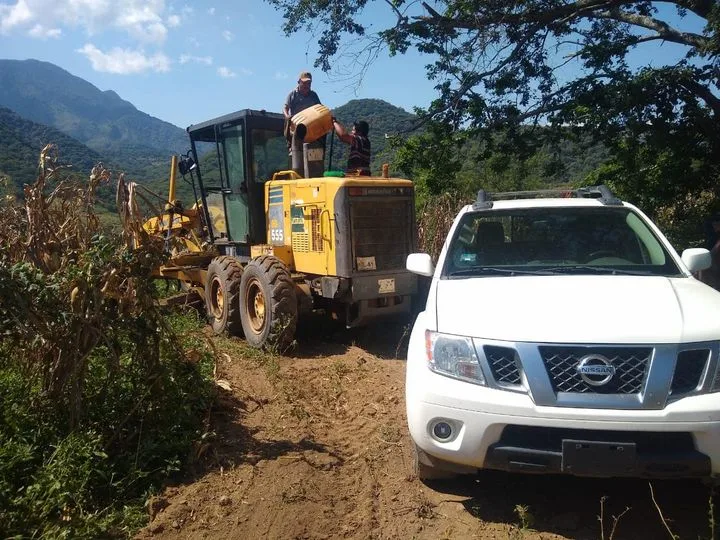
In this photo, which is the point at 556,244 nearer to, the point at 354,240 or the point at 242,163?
the point at 354,240

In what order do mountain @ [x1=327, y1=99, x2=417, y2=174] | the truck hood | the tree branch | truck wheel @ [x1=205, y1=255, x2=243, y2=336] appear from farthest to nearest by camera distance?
the tree branch, mountain @ [x1=327, y1=99, x2=417, y2=174], truck wheel @ [x1=205, y1=255, x2=243, y2=336], the truck hood

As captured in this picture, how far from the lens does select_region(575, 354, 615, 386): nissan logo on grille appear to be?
2.92m

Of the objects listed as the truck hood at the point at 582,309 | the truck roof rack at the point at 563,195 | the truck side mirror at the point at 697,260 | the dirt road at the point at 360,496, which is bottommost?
the dirt road at the point at 360,496

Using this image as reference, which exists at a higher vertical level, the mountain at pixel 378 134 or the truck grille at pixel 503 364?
the mountain at pixel 378 134

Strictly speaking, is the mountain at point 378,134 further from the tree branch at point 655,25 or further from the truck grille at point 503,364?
the truck grille at point 503,364

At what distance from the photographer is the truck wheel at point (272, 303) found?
6922 mm

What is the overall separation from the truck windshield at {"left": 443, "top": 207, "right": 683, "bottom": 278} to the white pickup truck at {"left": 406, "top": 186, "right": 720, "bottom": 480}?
416 mm

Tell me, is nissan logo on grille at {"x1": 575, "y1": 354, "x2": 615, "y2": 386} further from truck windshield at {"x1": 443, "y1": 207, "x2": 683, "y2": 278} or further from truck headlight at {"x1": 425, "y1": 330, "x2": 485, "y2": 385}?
truck windshield at {"x1": 443, "y1": 207, "x2": 683, "y2": 278}

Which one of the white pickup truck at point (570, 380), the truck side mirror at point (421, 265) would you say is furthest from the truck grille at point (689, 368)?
the truck side mirror at point (421, 265)

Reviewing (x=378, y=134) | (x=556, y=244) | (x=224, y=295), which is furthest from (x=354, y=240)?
(x=378, y=134)

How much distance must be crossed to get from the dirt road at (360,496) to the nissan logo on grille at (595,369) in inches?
28.2

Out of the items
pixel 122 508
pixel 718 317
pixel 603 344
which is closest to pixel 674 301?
pixel 718 317

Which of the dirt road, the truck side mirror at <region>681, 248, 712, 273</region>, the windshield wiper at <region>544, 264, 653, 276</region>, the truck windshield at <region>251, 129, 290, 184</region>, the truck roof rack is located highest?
the truck windshield at <region>251, 129, 290, 184</region>

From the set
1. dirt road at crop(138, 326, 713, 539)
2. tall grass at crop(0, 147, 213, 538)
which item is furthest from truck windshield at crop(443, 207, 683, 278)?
tall grass at crop(0, 147, 213, 538)
